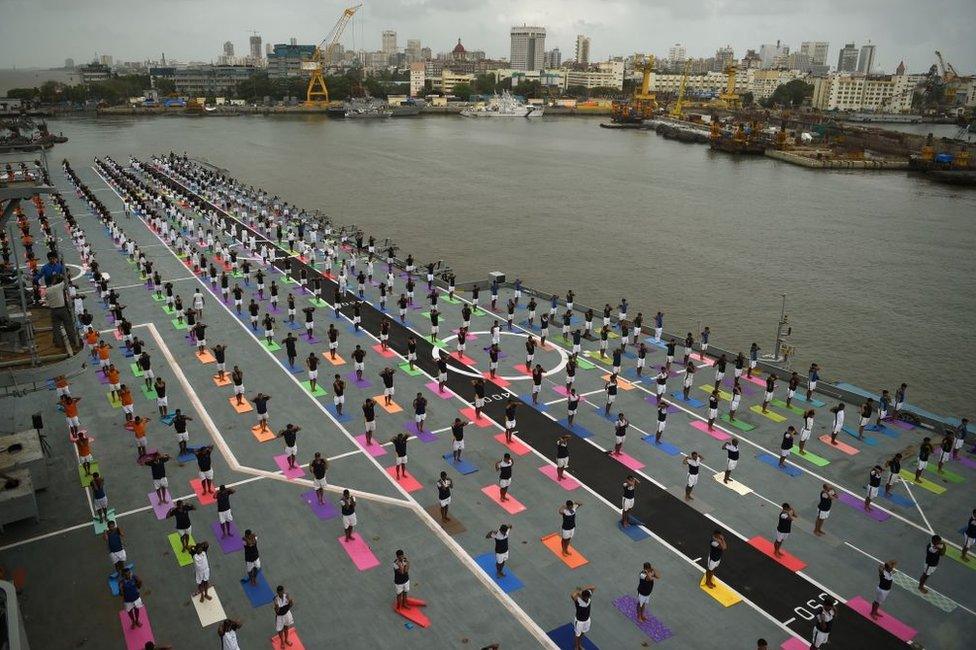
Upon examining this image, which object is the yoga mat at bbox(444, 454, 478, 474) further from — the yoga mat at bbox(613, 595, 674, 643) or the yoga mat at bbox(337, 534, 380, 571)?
the yoga mat at bbox(613, 595, 674, 643)

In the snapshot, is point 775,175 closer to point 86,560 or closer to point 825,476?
point 825,476

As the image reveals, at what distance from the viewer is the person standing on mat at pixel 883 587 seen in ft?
46.4

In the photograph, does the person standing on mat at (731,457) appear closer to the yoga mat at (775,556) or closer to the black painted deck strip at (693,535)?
the black painted deck strip at (693,535)

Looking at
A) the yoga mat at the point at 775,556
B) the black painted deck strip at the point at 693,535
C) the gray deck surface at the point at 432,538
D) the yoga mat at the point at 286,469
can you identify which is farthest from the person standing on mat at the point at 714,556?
the yoga mat at the point at 286,469

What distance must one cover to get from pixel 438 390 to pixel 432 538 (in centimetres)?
863

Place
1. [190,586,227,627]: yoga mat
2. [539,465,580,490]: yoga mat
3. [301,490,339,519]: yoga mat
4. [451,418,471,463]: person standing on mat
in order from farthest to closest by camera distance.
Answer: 1. [451,418,471,463]: person standing on mat
2. [539,465,580,490]: yoga mat
3. [301,490,339,519]: yoga mat
4. [190,586,227,627]: yoga mat

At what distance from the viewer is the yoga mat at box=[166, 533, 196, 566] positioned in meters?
15.5

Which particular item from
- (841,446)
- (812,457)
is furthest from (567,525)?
(841,446)

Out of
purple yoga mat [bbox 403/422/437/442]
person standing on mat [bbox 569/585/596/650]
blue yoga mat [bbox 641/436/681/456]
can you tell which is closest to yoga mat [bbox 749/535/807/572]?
blue yoga mat [bbox 641/436/681/456]

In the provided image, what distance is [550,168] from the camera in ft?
330

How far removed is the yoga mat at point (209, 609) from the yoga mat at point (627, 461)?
11606 millimetres

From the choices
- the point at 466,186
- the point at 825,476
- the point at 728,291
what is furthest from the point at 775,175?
the point at 825,476

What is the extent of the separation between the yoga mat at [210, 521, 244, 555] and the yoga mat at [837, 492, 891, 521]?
1610 cm

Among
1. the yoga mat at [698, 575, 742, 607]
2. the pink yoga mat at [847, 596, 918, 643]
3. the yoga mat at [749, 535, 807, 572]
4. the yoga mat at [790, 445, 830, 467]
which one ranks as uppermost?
the yoga mat at [790, 445, 830, 467]
